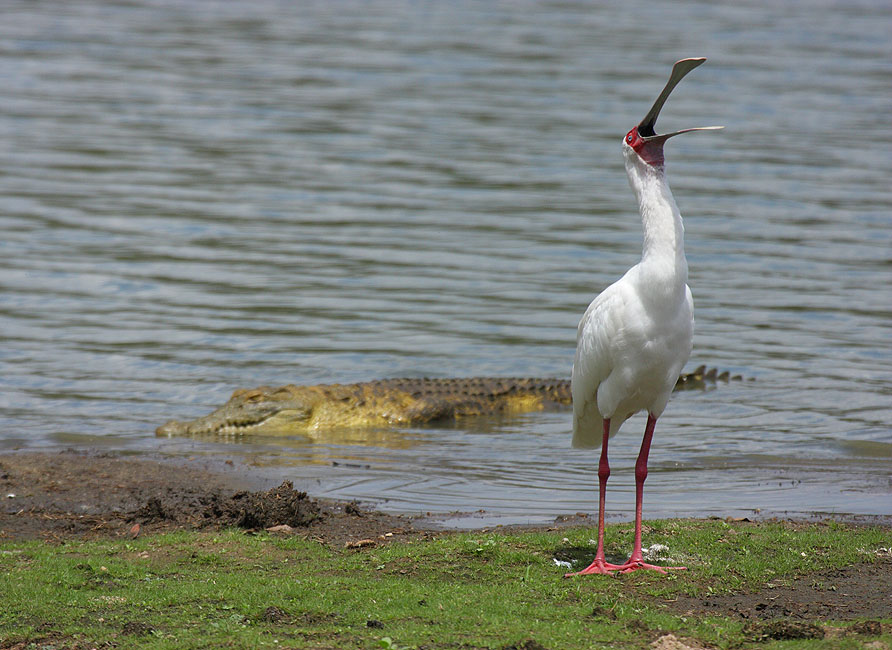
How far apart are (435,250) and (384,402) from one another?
15.0 ft

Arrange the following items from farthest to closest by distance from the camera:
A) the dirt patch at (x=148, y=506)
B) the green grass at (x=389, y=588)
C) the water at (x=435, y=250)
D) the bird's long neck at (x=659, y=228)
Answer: the water at (x=435, y=250) → the dirt patch at (x=148, y=506) → the bird's long neck at (x=659, y=228) → the green grass at (x=389, y=588)

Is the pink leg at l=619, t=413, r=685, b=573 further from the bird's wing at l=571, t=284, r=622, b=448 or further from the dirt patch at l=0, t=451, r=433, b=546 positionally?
the dirt patch at l=0, t=451, r=433, b=546

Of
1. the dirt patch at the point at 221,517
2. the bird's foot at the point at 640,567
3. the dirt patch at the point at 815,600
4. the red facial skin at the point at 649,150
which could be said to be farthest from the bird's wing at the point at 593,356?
the dirt patch at the point at 815,600

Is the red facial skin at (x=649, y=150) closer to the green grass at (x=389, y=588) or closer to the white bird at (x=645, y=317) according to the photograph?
the white bird at (x=645, y=317)

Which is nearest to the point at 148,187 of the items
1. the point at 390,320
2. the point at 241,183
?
the point at 241,183

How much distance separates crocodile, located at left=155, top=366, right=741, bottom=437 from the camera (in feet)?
31.8

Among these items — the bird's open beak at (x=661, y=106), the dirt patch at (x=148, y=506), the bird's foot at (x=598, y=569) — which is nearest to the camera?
the bird's open beak at (x=661, y=106)

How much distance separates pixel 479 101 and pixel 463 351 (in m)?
12.8

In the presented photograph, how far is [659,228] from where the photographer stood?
5121 millimetres

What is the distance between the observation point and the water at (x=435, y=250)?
8742 mm

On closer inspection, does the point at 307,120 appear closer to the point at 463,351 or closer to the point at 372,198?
the point at 372,198

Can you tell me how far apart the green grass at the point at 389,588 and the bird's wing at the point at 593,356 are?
0.61 meters

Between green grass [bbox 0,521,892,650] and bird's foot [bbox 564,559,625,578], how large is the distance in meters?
0.06

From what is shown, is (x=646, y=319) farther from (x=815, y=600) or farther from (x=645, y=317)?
(x=815, y=600)
